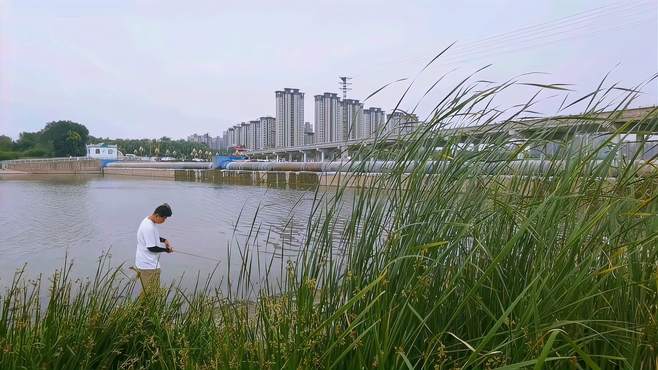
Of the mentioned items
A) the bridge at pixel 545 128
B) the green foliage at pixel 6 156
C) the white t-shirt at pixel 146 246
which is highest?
the bridge at pixel 545 128

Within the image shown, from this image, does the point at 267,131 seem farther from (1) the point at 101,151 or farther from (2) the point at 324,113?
(2) the point at 324,113

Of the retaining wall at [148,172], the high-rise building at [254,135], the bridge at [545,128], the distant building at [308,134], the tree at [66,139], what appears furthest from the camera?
the high-rise building at [254,135]

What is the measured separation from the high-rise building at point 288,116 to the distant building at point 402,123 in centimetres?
8822

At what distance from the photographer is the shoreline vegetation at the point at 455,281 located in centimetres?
176

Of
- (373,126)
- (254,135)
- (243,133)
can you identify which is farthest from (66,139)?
(373,126)

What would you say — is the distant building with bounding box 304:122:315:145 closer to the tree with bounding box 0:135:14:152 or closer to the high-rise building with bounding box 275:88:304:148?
the high-rise building with bounding box 275:88:304:148

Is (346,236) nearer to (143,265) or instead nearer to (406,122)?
(406,122)

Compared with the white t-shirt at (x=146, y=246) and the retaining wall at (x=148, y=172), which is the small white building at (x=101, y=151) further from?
the white t-shirt at (x=146, y=246)

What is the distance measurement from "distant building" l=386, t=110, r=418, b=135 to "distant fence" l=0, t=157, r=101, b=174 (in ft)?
240

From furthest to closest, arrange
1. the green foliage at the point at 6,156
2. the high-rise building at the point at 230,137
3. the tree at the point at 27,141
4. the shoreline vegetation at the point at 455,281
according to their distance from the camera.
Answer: the high-rise building at the point at 230,137
the tree at the point at 27,141
the green foliage at the point at 6,156
the shoreline vegetation at the point at 455,281

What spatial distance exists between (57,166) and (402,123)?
74.2 m

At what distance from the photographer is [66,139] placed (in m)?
89.2

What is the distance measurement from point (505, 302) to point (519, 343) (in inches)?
13.1

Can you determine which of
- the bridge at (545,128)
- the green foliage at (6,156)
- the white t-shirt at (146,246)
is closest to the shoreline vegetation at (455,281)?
the bridge at (545,128)
